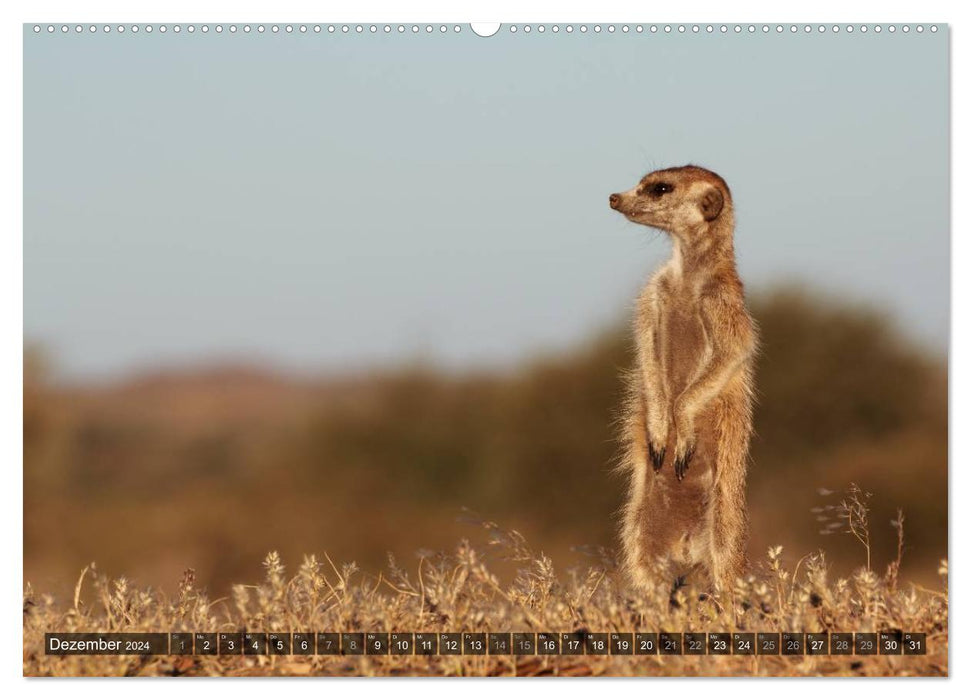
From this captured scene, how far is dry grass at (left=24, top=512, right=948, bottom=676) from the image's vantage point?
210 inches

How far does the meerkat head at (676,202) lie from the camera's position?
603 centimetres

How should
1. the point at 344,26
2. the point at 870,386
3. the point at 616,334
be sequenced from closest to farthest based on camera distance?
the point at 344,26
the point at 616,334
the point at 870,386

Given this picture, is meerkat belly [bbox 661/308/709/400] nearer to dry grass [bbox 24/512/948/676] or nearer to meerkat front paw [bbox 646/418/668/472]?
meerkat front paw [bbox 646/418/668/472]

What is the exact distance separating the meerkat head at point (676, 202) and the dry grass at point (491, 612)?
1.36m

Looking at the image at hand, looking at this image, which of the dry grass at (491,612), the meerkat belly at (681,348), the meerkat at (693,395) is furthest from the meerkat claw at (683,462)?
the dry grass at (491,612)

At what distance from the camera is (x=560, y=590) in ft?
18.5

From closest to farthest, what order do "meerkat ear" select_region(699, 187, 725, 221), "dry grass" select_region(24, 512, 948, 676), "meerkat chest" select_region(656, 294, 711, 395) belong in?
"dry grass" select_region(24, 512, 948, 676) → "meerkat ear" select_region(699, 187, 725, 221) → "meerkat chest" select_region(656, 294, 711, 395)

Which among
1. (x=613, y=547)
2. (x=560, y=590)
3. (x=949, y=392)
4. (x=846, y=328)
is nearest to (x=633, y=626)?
(x=560, y=590)

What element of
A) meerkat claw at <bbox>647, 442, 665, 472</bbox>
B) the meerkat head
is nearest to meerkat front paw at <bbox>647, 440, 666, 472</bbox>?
meerkat claw at <bbox>647, 442, 665, 472</bbox>

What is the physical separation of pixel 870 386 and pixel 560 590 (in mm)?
2743

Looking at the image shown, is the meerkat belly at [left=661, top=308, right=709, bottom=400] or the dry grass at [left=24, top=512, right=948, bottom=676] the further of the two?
the meerkat belly at [left=661, top=308, right=709, bottom=400]

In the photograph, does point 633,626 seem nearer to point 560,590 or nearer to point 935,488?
point 560,590

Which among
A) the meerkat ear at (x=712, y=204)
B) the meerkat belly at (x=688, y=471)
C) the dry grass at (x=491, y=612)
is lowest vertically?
the dry grass at (x=491, y=612)

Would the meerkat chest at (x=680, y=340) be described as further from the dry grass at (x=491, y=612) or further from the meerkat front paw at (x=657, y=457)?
the dry grass at (x=491, y=612)
